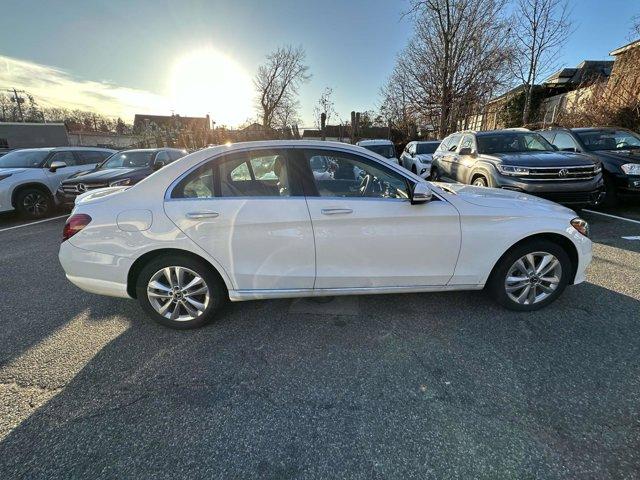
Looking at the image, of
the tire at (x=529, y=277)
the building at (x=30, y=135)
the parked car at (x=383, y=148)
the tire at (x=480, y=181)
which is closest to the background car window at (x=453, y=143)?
the tire at (x=480, y=181)

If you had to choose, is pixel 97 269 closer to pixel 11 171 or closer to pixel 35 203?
pixel 35 203

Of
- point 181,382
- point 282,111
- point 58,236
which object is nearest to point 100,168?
point 58,236

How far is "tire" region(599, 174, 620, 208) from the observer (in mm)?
6836

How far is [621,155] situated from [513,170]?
3007 millimetres

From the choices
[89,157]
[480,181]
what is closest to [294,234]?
[480,181]

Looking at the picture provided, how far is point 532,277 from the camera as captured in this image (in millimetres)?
3059

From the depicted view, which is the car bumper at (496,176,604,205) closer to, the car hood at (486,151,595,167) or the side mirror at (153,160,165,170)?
the car hood at (486,151,595,167)

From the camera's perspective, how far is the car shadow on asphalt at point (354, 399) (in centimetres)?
176

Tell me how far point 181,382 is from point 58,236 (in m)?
5.74

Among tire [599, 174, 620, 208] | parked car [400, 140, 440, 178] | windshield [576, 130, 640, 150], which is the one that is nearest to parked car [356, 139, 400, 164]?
parked car [400, 140, 440, 178]

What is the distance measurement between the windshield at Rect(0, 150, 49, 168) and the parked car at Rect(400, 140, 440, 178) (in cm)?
1099

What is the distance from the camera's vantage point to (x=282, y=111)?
139 ft

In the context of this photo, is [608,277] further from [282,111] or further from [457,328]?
[282,111]

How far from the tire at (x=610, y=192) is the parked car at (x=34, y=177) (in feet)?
41.4
